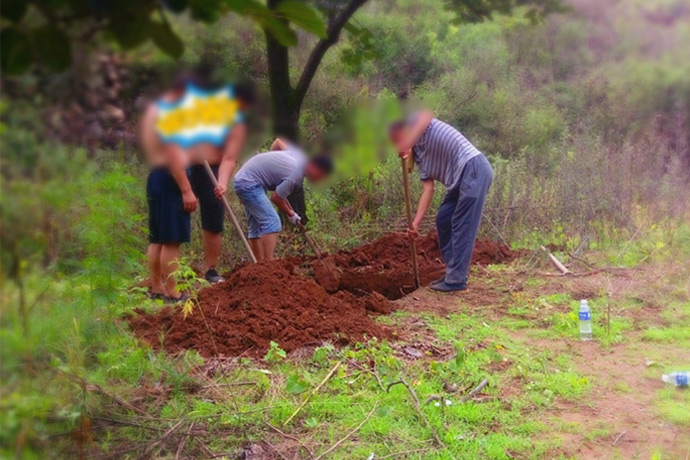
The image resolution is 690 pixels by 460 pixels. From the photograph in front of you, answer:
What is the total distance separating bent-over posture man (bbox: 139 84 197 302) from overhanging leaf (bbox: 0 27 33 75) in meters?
0.32

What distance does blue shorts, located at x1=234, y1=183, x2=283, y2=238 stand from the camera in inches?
235

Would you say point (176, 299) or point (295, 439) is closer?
point (295, 439)

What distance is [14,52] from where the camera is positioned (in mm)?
1225

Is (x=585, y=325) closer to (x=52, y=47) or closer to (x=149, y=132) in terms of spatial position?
(x=149, y=132)

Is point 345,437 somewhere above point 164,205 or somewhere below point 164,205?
below

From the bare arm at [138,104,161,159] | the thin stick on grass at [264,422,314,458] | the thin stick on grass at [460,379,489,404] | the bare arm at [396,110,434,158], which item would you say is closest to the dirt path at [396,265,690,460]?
the thin stick on grass at [460,379,489,404]

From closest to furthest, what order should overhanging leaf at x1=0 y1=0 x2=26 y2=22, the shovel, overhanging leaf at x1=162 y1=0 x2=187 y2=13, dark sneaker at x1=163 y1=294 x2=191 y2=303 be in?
overhanging leaf at x1=0 y1=0 x2=26 y2=22
overhanging leaf at x1=162 y1=0 x2=187 y2=13
dark sneaker at x1=163 y1=294 x2=191 y2=303
the shovel

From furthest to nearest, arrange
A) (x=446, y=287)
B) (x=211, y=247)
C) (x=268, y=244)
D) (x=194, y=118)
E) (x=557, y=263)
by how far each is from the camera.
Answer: (x=557, y=263), (x=268, y=244), (x=446, y=287), (x=211, y=247), (x=194, y=118)

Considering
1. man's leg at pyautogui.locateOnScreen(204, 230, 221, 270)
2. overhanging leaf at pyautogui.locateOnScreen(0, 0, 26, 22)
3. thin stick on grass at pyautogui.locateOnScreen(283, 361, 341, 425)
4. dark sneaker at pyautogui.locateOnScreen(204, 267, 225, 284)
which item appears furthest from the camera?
dark sneaker at pyautogui.locateOnScreen(204, 267, 225, 284)

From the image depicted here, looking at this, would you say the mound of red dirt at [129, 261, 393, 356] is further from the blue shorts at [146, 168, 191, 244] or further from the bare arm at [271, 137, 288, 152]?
the bare arm at [271, 137, 288, 152]

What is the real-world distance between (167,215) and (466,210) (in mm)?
3023

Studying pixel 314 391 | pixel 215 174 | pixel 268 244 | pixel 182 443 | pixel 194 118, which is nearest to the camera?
pixel 194 118

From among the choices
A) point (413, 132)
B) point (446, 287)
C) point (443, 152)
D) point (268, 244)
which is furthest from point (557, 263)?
point (413, 132)

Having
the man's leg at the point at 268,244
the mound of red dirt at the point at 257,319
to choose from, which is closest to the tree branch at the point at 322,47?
the mound of red dirt at the point at 257,319
